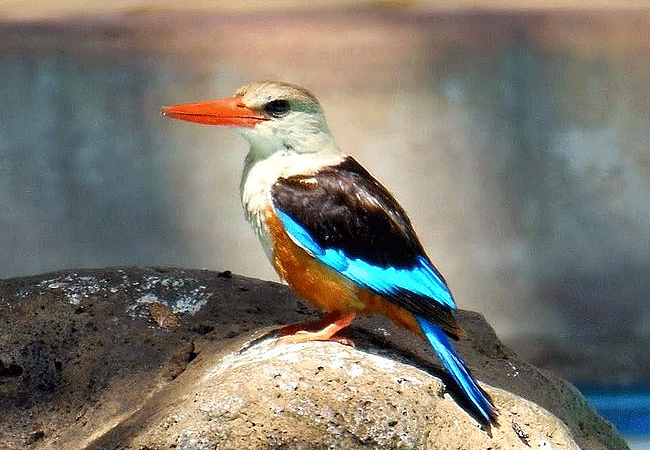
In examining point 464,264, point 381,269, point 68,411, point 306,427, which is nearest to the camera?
point 306,427

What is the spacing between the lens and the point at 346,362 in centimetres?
298

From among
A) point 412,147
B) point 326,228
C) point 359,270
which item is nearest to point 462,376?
point 359,270

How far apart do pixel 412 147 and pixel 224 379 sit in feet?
8.65

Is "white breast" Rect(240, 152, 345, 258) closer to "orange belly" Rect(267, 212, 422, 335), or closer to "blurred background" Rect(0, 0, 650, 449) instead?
"orange belly" Rect(267, 212, 422, 335)

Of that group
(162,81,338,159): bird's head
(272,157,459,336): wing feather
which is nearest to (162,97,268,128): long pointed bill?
(162,81,338,159): bird's head

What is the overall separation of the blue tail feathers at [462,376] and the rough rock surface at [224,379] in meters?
0.04

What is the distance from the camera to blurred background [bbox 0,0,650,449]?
5.47m

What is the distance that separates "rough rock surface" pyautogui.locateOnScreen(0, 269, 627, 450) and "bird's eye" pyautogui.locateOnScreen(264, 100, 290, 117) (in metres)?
0.55

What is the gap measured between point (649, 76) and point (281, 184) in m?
2.75

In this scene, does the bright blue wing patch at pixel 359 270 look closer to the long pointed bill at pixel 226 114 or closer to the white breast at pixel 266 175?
the white breast at pixel 266 175

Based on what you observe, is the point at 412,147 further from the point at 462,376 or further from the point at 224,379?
the point at 224,379

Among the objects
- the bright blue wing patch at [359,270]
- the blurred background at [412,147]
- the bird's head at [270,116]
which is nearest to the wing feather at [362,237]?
the bright blue wing patch at [359,270]

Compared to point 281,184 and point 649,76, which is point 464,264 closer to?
point 649,76

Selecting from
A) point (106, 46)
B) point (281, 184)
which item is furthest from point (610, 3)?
point (281, 184)
